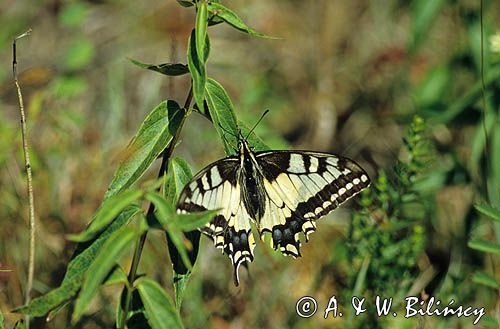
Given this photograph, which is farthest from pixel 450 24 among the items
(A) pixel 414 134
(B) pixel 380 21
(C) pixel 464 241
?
(A) pixel 414 134

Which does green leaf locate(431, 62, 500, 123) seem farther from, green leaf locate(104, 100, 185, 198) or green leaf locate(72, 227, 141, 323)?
green leaf locate(72, 227, 141, 323)

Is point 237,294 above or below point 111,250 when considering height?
below

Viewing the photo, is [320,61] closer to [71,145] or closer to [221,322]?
[71,145]

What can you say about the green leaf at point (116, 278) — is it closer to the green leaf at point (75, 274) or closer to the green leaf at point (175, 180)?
the green leaf at point (75, 274)

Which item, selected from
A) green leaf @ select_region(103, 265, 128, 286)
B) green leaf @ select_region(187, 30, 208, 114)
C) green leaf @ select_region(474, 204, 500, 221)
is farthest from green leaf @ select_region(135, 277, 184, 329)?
green leaf @ select_region(474, 204, 500, 221)

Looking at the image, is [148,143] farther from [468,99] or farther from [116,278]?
[468,99]

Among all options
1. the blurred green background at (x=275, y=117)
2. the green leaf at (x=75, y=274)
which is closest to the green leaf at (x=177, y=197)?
the green leaf at (x=75, y=274)

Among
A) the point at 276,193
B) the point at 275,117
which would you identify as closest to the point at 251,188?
the point at 276,193
